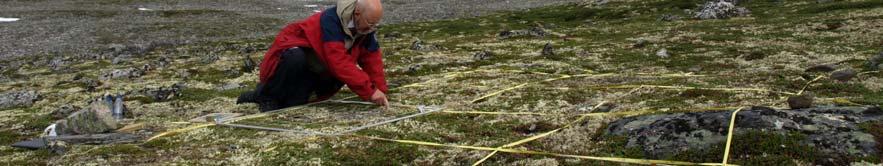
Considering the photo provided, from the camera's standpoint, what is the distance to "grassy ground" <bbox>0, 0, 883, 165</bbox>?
8641mm

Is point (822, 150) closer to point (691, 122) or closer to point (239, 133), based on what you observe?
point (691, 122)

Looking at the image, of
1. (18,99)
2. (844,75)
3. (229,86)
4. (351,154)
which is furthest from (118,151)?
(844,75)

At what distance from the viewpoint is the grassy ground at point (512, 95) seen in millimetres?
8641

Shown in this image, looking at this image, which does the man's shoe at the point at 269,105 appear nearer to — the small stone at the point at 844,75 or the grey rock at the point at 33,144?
the grey rock at the point at 33,144

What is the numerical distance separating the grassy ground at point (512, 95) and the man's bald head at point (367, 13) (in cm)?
158

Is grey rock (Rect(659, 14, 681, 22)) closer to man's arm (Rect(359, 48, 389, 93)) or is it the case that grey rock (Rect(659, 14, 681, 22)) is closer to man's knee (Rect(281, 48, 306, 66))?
man's arm (Rect(359, 48, 389, 93))

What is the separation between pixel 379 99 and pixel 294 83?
1677mm

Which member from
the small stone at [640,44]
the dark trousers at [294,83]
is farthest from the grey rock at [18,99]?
the small stone at [640,44]

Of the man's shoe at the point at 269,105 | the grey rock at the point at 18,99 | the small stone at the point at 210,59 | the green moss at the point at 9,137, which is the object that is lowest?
the small stone at the point at 210,59

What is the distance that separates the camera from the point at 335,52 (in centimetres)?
1073

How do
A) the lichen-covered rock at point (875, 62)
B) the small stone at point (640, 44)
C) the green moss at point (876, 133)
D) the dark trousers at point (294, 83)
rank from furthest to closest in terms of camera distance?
the small stone at point (640, 44) → the lichen-covered rock at point (875, 62) → the dark trousers at point (294, 83) → the green moss at point (876, 133)

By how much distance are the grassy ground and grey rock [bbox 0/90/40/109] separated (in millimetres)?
349

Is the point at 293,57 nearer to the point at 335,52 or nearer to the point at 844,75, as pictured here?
the point at 335,52

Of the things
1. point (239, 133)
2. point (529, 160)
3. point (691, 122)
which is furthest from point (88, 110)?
point (691, 122)
